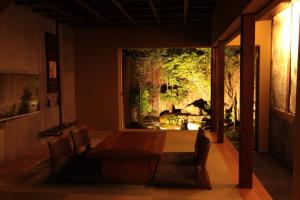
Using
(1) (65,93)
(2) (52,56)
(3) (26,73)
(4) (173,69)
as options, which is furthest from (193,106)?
(3) (26,73)

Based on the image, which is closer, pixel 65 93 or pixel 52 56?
pixel 52 56

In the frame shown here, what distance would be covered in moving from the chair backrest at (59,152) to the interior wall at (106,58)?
341 cm

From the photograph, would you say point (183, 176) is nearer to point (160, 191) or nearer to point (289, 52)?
point (160, 191)

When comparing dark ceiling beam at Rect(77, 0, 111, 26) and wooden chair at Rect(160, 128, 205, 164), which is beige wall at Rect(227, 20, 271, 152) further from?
dark ceiling beam at Rect(77, 0, 111, 26)

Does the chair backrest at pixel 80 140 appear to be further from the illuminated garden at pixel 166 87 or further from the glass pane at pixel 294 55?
the illuminated garden at pixel 166 87

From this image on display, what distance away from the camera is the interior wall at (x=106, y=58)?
275 inches

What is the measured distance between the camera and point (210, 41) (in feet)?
22.5

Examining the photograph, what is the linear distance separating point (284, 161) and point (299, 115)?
3076mm

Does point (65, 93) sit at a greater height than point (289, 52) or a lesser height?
lesser

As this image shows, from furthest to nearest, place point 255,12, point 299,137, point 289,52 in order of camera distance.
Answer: point 289,52, point 255,12, point 299,137

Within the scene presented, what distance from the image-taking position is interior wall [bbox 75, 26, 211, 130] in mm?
6996

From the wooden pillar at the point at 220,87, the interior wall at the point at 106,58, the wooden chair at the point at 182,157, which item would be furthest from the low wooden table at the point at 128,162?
the interior wall at the point at 106,58

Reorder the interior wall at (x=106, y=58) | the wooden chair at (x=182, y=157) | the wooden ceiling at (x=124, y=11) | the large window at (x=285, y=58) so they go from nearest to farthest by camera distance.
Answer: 1. the wooden chair at (x=182, y=157)
2. the large window at (x=285, y=58)
3. the wooden ceiling at (x=124, y=11)
4. the interior wall at (x=106, y=58)

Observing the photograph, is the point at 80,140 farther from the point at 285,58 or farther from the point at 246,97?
the point at 285,58
